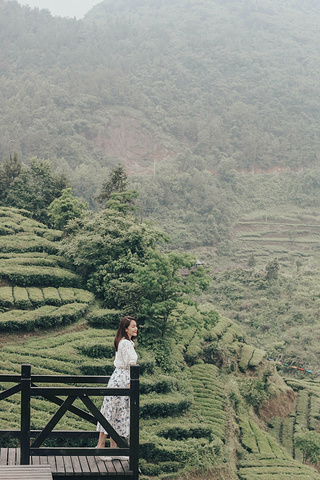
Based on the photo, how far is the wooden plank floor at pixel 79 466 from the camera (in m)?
6.82

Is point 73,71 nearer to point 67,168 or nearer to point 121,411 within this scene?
point 67,168

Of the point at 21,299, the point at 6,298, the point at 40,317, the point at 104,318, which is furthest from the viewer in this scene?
the point at 104,318

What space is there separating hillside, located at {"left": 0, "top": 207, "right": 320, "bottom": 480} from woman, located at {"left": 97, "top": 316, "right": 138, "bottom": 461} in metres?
7.88

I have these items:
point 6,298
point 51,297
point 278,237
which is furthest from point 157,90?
point 6,298

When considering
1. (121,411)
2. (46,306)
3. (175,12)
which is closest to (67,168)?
(46,306)

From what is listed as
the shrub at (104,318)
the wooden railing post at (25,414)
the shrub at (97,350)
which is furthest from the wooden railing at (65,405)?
the shrub at (104,318)

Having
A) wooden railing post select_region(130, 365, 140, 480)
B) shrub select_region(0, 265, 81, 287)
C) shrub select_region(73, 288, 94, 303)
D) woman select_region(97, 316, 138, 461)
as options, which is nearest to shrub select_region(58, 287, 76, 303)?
shrub select_region(73, 288, 94, 303)

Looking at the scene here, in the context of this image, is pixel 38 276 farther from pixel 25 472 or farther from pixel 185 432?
pixel 25 472

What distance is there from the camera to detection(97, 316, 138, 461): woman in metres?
7.91

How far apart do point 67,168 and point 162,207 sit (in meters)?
10.3

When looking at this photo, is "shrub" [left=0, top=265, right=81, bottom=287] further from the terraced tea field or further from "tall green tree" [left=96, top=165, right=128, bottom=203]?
the terraced tea field

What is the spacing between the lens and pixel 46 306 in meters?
21.5

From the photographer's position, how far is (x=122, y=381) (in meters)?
8.07

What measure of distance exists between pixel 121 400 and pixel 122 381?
0.25 m
